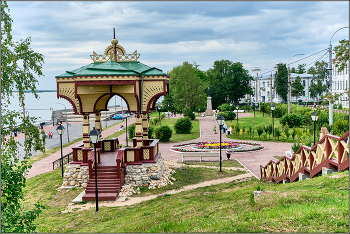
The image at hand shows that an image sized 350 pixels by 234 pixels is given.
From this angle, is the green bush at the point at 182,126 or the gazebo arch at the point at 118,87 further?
the green bush at the point at 182,126

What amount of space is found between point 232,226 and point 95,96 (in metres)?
10.2

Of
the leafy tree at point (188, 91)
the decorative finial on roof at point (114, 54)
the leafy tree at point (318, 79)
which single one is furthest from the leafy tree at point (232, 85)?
the decorative finial on roof at point (114, 54)

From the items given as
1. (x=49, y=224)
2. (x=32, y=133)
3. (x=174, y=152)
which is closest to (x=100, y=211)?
(x=49, y=224)

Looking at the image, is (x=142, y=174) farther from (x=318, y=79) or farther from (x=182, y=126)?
(x=318, y=79)

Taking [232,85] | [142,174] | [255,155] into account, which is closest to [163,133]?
[255,155]

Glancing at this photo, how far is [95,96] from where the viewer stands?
578 inches

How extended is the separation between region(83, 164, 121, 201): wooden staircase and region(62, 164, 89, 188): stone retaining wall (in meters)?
0.80

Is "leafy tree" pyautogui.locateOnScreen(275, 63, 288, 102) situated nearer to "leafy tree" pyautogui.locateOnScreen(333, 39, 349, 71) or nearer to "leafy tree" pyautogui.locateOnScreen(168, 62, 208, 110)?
"leafy tree" pyautogui.locateOnScreen(168, 62, 208, 110)

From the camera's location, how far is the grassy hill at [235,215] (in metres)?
5.99

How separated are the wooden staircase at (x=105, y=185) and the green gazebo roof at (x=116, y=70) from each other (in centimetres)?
403

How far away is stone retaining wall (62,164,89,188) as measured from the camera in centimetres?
1397

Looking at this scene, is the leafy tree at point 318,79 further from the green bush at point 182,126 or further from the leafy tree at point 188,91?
the green bush at point 182,126

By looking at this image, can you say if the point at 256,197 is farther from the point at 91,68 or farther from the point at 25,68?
the point at 91,68

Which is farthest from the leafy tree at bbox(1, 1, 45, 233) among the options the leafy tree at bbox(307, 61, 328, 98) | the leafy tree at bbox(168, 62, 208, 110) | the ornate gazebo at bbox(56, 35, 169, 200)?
the leafy tree at bbox(307, 61, 328, 98)
